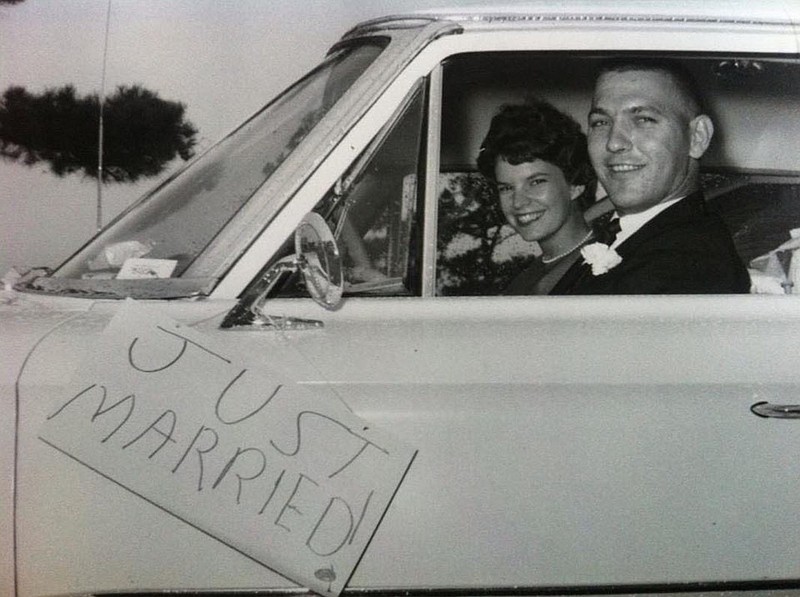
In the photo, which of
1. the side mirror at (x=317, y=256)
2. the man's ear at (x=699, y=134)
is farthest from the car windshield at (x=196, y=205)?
the man's ear at (x=699, y=134)

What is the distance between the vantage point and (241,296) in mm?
2070

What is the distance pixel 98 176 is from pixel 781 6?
1.69 m

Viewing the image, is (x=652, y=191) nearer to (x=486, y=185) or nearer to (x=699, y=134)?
(x=699, y=134)

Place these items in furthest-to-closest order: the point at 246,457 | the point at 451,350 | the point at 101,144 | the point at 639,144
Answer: the point at 101,144, the point at 639,144, the point at 451,350, the point at 246,457

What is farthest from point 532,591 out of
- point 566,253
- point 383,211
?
point 383,211

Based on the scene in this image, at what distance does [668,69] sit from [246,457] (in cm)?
129

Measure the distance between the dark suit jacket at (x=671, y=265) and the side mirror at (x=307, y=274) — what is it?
53 cm

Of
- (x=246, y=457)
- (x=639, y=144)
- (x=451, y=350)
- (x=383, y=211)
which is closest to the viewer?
(x=246, y=457)

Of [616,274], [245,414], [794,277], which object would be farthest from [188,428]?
[794,277]

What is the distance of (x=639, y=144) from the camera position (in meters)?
2.26

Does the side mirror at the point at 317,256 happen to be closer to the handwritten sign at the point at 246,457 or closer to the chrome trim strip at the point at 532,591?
the handwritten sign at the point at 246,457

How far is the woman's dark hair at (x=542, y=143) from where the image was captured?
2.23 metres

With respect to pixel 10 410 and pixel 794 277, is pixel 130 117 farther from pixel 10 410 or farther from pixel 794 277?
pixel 794 277

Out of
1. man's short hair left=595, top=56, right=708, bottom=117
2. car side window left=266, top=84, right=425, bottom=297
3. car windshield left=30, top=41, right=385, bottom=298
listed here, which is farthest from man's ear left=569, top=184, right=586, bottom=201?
car windshield left=30, top=41, right=385, bottom=298
